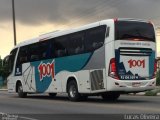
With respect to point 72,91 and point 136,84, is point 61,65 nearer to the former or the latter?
point 72,91

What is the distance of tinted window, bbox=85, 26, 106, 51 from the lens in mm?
22656

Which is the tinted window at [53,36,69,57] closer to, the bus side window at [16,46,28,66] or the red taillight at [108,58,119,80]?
the red taillight at [108,58,119,80]

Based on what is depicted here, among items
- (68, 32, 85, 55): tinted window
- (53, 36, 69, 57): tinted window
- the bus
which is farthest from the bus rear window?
(53, 36, 69, 57): tinted window

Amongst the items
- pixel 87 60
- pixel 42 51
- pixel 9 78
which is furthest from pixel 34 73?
pixel 87 60

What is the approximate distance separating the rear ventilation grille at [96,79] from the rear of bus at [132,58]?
21.9 inches

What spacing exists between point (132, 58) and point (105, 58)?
1.22 m

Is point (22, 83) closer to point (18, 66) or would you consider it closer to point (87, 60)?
A: point (18, 66)

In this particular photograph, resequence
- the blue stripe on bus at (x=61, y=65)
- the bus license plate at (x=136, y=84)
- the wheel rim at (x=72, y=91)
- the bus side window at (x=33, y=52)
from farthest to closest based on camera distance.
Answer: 1. the bus side window at (x=33, y=52)
2. the wheel rim at (x=72, y=91)
3. the blue stripe on bus at (x=61, y=65)
4. the bus license plate at (x=136, y=84)

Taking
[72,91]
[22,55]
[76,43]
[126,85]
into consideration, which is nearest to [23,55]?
[22,55]

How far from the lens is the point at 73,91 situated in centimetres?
2500

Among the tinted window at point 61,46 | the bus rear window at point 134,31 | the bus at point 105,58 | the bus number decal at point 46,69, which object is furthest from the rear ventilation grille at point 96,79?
the bus number decal at point 46,69

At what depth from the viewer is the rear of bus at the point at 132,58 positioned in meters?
22.2

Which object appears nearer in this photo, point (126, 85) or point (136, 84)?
point (126, 85)

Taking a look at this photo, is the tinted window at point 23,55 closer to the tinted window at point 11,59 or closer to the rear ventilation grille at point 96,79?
the tinted window at point 11,59
